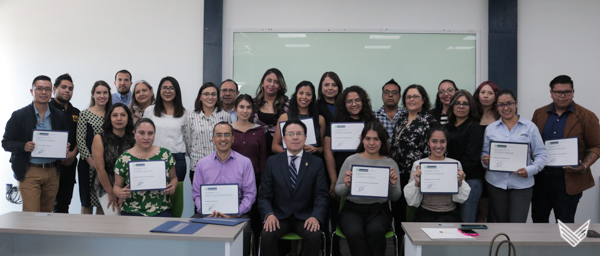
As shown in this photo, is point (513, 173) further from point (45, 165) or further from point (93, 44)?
point (93, 44)

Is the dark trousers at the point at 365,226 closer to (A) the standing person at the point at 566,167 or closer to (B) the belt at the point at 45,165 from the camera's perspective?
(A) the standing person at the point at 566,167

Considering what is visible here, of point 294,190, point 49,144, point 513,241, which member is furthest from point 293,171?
point 49,144

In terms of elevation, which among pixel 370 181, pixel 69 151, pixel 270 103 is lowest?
pixel 370 181

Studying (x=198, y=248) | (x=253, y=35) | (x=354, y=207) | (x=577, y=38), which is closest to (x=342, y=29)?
(x=253, y=35)

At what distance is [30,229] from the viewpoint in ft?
8.14

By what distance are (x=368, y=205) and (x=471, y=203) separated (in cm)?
96

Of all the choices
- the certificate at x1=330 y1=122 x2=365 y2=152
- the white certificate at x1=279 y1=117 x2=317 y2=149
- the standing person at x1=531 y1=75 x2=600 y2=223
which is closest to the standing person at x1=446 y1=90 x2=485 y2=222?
the standing person at x1=531 y1=75 x2=600 y2=223

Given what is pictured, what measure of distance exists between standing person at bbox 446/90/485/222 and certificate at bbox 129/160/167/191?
8.27 ft

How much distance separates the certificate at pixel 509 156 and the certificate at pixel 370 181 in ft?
3.41

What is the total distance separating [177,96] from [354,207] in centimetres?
212

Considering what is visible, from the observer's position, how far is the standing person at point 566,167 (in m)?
3.60

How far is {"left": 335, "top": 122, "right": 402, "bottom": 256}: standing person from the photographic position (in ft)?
10.2

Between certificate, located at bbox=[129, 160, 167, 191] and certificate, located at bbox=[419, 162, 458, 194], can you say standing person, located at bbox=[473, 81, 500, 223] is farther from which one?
certificate, located at bbox=[129, 160, 167, 191]

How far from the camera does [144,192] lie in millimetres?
3260
